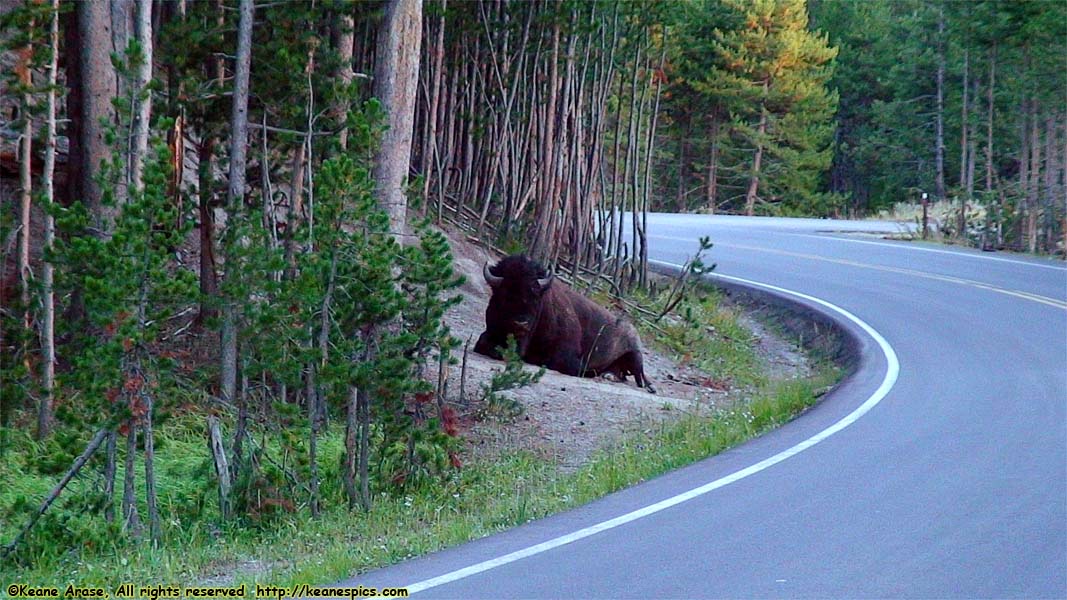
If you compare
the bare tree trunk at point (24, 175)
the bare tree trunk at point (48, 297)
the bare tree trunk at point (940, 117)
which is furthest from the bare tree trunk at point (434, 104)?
the bare tree trunk at point (940, 117)

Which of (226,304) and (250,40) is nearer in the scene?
(226,304)

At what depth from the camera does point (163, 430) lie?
11.0 metres

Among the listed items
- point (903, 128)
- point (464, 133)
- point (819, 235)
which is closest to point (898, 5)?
point (903, 128)

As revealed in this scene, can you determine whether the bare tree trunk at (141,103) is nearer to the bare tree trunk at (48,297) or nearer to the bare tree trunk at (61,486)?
the bare tree trunk at (48,297)

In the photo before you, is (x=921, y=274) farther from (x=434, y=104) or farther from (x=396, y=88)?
(x=396, y=88)

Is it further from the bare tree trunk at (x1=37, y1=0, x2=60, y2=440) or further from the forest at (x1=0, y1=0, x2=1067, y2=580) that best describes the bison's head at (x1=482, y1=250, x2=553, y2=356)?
the bare tree trunk at (x1=37, y1=0, x2=60, y2=440)

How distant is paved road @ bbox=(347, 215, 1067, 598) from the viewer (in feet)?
23.5

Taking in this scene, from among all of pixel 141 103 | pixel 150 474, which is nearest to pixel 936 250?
pixel 141 103

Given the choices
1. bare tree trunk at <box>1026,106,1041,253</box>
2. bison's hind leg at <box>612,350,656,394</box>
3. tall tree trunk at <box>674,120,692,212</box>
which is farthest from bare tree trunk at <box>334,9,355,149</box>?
tall tree trunk at <box>674,120,692,212</box>

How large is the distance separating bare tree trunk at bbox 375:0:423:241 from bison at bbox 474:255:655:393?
204 centimetres

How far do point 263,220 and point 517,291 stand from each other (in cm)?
420

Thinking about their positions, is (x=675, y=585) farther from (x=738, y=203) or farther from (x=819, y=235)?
(x=738, y=203)

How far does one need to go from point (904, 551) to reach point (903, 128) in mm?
53735

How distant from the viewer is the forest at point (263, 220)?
28.2 feet
